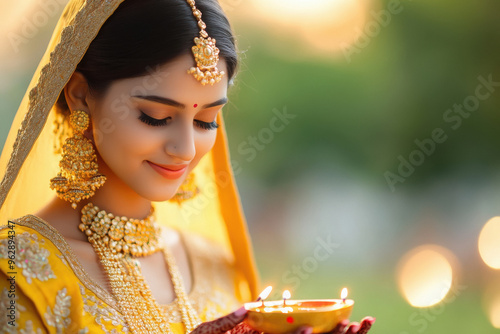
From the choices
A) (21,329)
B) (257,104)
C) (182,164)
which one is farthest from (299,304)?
(257,104)

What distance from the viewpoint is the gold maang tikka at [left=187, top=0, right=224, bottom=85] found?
127cm

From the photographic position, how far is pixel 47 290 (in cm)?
120

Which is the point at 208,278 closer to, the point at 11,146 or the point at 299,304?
the point at 299,304

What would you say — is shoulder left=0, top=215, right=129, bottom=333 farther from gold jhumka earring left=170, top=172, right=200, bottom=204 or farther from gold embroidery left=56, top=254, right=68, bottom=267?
gold jhumka earring left=170, top=172, right=200, bottom=204

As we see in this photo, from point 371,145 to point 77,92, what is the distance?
2391 millimetres

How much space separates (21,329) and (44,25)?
5.04 ft

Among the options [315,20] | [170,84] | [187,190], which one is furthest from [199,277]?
[315,20]

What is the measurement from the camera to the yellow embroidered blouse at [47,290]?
116cm

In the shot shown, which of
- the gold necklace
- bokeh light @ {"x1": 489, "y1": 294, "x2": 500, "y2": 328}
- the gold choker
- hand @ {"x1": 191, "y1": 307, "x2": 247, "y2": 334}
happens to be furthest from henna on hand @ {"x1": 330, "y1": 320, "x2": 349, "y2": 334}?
bokeh light @ {"x1": 489, "y1": 294, "x2": 500, "y2": 328}

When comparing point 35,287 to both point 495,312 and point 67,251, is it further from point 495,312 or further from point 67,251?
point 495,312

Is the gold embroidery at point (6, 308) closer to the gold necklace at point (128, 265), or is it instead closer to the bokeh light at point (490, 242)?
the gold necklace at point (128, 265)

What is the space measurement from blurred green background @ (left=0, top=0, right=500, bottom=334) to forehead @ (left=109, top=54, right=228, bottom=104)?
1941 millimetres

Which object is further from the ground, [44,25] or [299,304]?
[44,25]

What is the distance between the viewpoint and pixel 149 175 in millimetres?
1286
